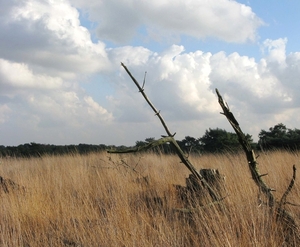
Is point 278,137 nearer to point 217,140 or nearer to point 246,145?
point 217,140

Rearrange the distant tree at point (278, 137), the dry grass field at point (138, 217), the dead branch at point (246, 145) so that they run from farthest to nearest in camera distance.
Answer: the distant tree at point (278, 137), the dead branch at point (246, 145), the dry grass field at point (138, 217)

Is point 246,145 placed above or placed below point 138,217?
above

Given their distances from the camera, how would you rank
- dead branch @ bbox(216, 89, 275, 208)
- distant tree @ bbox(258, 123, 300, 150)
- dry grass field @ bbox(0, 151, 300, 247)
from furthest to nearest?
distant tree @ bbox(258, 123, 300, 150) → dead branch @ bbox(216, 89, 275, 208) → dry grass field @ bbox(0, 151, 300, 247)

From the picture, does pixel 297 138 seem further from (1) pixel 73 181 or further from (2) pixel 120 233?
(2) pixel 120 233

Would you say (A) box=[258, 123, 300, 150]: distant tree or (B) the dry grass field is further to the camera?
(A) box=[258, 123, 300, 150]: distant tree

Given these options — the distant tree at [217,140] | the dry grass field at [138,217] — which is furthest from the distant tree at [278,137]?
the dry grass field at [138,217]

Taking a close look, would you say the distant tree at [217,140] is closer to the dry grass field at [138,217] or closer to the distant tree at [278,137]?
the distant tree at [278,137]

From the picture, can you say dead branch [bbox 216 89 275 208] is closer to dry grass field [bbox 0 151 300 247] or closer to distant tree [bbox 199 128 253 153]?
dry grass field [bbox 0 151 300 247]

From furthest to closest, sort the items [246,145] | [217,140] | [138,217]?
1. [217,140]
2. [138,217]
3. [246,145]

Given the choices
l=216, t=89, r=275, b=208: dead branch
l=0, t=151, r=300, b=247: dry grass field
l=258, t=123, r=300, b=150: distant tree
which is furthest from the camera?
l=258, t=123, r=300, b=150: distant tree

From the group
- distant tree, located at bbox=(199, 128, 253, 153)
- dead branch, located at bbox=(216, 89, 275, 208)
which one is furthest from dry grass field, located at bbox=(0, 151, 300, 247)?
distant tree, located at bbox=(199, 128, 253, 153)

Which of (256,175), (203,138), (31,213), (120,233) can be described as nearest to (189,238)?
(120,233)

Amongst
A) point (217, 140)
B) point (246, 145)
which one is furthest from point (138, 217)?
point (217, 140)

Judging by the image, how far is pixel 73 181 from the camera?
6672mm
